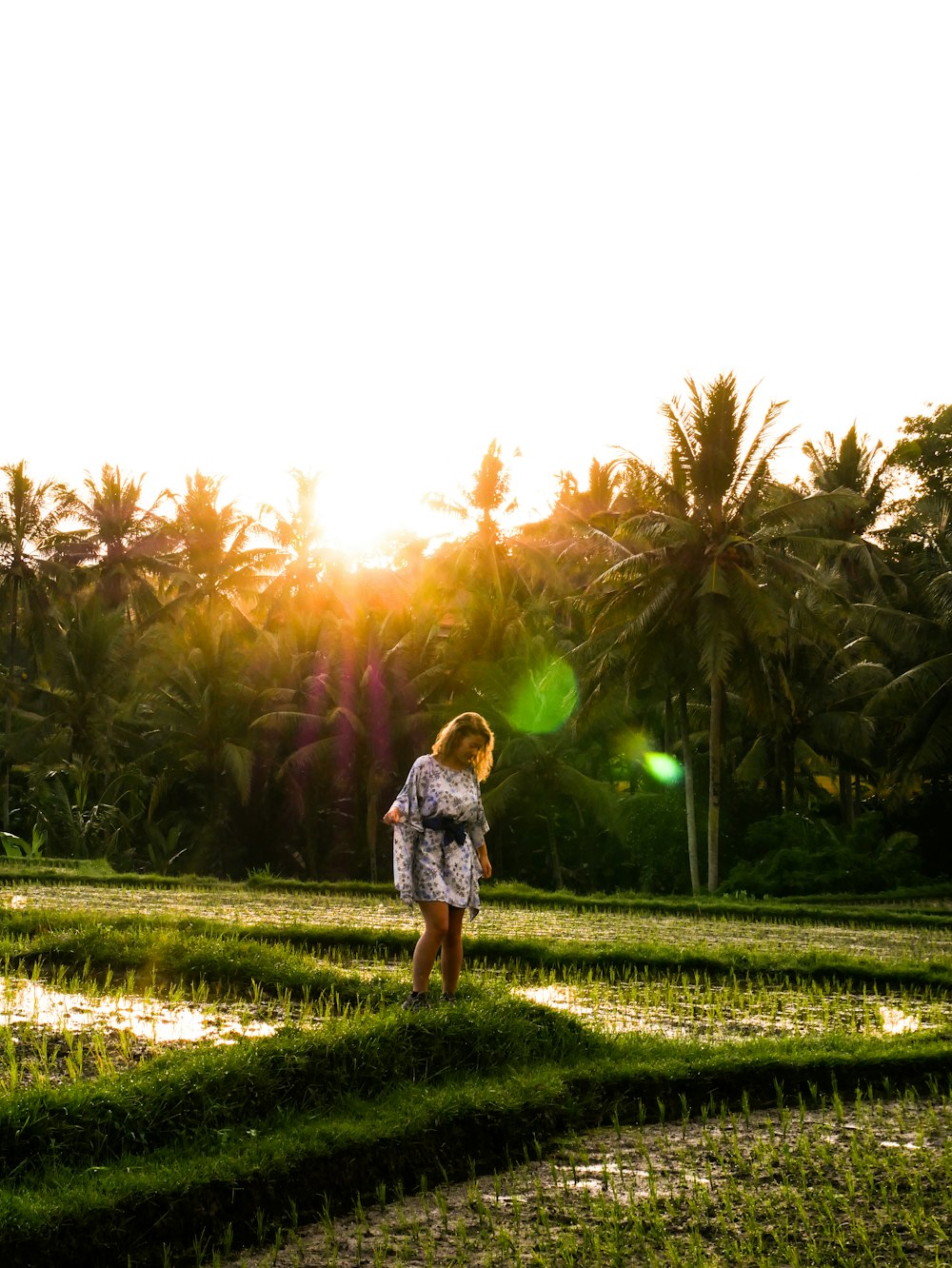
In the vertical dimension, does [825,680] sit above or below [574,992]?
above

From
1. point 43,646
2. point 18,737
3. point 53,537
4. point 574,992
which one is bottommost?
point 574,992

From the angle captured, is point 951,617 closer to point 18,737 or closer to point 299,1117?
point 18,737

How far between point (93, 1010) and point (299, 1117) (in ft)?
8.36

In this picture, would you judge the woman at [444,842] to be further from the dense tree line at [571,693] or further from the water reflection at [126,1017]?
the dense tree line at [571,693]

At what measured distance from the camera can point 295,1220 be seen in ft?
12.8

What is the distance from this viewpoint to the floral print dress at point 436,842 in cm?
617

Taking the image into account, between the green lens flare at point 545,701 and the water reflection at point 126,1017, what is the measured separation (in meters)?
20.0

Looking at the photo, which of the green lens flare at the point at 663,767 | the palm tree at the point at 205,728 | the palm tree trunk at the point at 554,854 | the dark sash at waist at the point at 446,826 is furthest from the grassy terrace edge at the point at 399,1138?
the palm tree at the point at 205,728

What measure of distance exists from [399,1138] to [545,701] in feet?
74.6

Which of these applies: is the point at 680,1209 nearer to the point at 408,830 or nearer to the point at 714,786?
the point at 408,830

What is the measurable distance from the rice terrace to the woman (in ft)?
0.95

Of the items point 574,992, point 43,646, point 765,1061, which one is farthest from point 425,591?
point 765,1061

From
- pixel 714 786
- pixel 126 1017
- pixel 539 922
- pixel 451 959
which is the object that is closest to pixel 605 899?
pixel 539 922

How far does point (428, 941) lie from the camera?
19.9 ft
